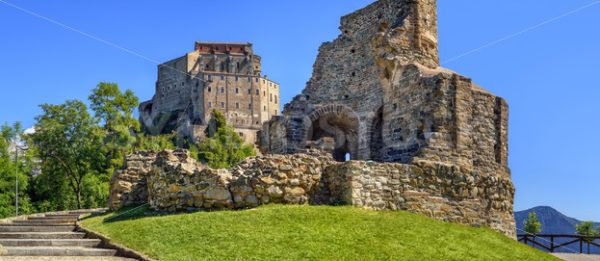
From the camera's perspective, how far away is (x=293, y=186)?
649 inches

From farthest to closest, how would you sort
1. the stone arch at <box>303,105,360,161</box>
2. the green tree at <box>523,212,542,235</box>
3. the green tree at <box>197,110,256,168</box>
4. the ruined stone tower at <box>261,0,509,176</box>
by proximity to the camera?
1. the green tree at <box>197,110,256,168</box>
2. the green tree at <box>523,212,542,235</box>
3. the stone arch at <box>303,105,360,161</box>
4. the ruined stone tower at <box>261,0,509,176</box>

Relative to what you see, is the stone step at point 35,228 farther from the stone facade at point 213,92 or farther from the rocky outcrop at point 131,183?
the stone facade at point 213,92

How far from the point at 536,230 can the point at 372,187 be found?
2748 cm

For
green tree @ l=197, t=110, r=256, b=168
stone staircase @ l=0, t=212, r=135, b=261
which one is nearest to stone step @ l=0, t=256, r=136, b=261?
stone staircase @ l=0, t=212, r=135, b=261

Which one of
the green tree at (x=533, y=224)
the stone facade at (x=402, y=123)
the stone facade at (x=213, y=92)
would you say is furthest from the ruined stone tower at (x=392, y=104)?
the stone facade at (x=213, y=92)

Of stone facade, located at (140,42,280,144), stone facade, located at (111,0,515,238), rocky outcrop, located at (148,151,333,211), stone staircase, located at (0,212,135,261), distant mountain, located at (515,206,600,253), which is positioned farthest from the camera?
stone facade, located at (140,42,280,144)

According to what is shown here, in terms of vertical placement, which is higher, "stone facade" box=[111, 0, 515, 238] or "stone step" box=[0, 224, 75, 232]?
"stone facade" box=[111, 0, 515, 238]

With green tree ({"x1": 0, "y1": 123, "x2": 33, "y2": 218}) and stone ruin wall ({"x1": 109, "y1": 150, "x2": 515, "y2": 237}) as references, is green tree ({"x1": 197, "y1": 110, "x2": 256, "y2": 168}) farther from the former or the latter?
stone ruin wall ({"x1": 109, "y1": 150, "x2": 515, "y2": 237})

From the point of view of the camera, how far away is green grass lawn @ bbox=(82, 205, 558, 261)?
13.2 m

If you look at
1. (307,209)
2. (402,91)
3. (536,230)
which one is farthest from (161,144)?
(307,209)

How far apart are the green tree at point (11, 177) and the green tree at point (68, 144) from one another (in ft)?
5.14

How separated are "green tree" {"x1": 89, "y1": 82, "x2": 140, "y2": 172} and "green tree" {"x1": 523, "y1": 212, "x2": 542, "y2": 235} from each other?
2449 centimetres

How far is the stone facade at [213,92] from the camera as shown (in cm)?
11650

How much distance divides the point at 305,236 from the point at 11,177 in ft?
92.9
